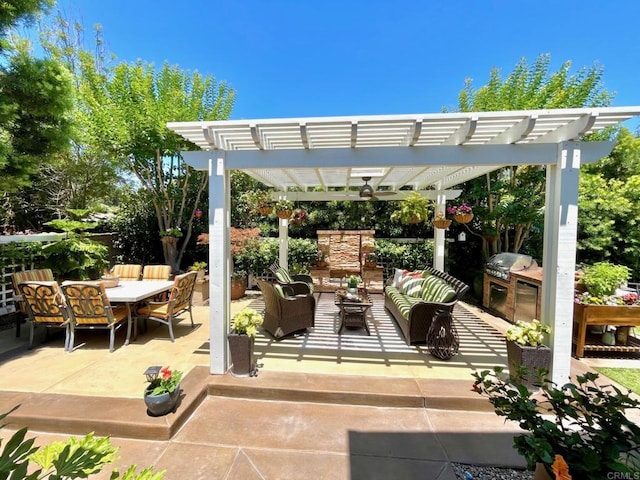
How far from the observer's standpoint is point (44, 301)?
4.14 m

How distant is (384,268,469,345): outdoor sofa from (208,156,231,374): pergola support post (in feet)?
8.60

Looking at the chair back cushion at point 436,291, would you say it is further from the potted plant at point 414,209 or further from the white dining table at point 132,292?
the white dining table at point 132,292

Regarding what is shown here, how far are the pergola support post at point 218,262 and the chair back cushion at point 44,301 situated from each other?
99.0 inches

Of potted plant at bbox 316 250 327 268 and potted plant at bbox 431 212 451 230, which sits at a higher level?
potted plant at bbox 431 212 451 230

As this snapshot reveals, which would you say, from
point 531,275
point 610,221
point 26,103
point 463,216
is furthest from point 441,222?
point 26,103

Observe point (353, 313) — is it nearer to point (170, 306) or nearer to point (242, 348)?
point (242, 348)

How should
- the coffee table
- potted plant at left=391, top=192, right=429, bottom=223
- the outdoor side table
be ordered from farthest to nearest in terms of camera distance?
potted plant at left=391, top=192, right=429, bottom=223
the coffee table
the outdoor side table

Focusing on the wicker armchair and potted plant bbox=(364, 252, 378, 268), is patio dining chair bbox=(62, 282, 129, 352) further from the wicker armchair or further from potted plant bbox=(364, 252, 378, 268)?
potted plant bbox=(364, 252, 378, 268)

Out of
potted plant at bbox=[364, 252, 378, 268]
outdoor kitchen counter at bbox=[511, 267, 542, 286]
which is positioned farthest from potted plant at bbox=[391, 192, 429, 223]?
outdoor kitchen counter at bbox=[511, 267, 542, 286]

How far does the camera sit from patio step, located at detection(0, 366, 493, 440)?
2592mm

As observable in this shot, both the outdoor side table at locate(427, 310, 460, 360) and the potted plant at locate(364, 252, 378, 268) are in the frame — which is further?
the potted plant at locate(364, 252, 378, 268)

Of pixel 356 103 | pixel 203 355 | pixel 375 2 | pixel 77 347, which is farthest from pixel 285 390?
pixel 356 103

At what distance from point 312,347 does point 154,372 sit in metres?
2.20

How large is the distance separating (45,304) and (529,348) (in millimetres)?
6319
